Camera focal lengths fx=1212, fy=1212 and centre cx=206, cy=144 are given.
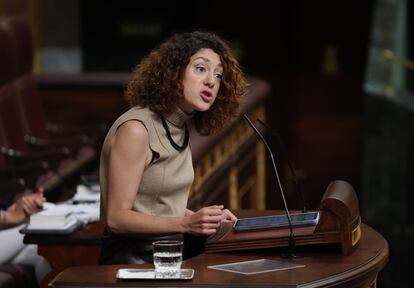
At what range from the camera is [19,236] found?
13.8 feet

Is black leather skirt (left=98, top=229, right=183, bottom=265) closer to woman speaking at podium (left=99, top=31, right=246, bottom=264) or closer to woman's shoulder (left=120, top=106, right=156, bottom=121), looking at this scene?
woman speaking at podium (left=99, top=31, right=246, bottom=264)

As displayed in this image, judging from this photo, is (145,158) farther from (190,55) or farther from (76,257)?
(76,257)

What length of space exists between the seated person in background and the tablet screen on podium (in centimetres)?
82

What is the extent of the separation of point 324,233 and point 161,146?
0.52 meters

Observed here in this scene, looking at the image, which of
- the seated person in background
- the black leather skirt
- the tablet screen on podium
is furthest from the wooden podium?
the seated person in background

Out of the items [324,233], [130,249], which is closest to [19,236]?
[130,249]

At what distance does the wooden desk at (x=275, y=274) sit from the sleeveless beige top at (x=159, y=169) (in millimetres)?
232

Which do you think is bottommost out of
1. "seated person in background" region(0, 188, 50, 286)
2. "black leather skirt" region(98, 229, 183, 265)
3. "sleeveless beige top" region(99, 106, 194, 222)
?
"seated person in background" region(0, 188, 50, 286)

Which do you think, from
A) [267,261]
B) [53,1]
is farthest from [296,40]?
[267,261]

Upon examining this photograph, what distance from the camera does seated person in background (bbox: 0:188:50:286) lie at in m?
3.95

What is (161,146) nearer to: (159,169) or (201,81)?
(159,169)

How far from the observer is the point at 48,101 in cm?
782

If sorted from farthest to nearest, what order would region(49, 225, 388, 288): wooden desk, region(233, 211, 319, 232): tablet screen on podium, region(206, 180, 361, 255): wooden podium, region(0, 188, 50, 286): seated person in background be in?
region(0, 188, 50, 286): seated person in background
region(233, 211, 319, 232): tablet screen on podium
region(206, 180, 361, 255): wooden podium
region(49, 225, 388, 288): wooden desk

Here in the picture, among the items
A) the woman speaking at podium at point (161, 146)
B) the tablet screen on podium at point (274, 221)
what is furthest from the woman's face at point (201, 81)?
the tablet screen on podium at point (274, 221)
